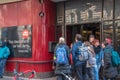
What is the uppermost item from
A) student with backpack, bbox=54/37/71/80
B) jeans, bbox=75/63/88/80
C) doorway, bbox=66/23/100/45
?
doorway, bbox=66/23/100/45

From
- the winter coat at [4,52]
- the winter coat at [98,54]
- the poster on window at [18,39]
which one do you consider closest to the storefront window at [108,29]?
the winter coat at [98,54]

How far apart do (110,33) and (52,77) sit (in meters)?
3.30

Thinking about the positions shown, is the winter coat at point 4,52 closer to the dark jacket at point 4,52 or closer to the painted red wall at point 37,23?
the dark jacket at point 4,52

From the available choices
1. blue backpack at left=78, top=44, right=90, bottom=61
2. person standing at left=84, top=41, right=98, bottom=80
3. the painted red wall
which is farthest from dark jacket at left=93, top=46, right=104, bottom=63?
the painted red wall

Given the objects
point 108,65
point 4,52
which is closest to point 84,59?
point 108,65

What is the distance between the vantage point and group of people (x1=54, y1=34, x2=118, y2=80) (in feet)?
27.7

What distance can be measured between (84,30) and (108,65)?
2.90 metres

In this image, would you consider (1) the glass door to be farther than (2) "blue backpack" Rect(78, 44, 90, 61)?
Yes

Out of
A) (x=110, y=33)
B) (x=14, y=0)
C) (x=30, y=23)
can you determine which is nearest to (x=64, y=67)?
(x=110, y=33)

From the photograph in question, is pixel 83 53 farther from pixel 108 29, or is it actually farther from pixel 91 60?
pixel 108 29

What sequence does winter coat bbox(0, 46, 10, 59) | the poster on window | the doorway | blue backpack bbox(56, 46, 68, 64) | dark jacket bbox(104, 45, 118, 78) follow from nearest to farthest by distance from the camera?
1. blue backpack bbox(56, 46, 68, 64)
2. dark jacket bbox(104, 45, 118, 78)
3. the doorway
4. the poster on window
5. winter coat bbox(0, 46, 10, 59)

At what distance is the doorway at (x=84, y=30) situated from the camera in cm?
1123

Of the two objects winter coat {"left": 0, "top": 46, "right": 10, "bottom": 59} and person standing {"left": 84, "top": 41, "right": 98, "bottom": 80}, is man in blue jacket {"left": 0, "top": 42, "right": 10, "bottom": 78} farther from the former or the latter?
person standing {"left": 84, "top": 41, "right": 98, "bottom": 80}

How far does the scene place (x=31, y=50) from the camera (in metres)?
11.5
